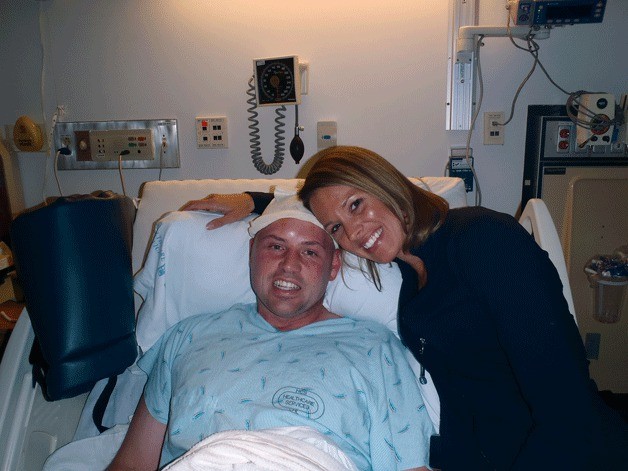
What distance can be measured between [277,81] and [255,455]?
5.67 ft

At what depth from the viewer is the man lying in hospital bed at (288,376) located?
4.02ft

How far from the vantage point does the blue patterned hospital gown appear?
123 cm

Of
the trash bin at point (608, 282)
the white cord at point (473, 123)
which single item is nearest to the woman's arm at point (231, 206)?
the white cord at point (473, 123)

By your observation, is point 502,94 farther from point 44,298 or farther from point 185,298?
point 44,298

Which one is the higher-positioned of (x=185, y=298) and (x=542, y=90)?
(x=542, y=90)

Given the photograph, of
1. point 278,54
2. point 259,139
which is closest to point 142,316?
point 259,139

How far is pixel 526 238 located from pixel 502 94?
1.39 meters

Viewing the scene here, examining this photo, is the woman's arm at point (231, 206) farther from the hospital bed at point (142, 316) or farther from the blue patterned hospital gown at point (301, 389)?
the blue patterned hospital gown at point (301, 389)

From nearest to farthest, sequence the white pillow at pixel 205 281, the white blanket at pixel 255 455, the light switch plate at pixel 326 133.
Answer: the white blanket at pixel 255 455 < the white pillow at pixel 205 281 < the light switch plate at pixel 326 133

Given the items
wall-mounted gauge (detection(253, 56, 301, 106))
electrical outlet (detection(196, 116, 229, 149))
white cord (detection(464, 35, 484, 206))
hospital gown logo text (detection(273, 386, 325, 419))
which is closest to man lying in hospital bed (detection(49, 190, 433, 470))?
hospital gown logo text (detection(273, 386, 325, 419))

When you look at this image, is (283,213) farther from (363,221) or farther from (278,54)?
(278,54)

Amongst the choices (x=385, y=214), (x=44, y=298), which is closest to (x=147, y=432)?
(x=44, y=298)

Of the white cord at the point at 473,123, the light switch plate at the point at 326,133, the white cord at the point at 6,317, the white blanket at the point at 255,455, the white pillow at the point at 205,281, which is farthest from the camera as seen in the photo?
the light switch plate at the point at 326,133

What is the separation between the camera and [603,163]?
2.24m
